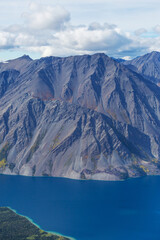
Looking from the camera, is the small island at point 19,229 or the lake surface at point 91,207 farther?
the lake surface at point 91,207

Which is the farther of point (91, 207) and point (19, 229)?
point (91, 207)

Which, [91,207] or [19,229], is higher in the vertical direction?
[19,229]

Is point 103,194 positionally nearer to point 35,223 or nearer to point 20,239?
point 35,223

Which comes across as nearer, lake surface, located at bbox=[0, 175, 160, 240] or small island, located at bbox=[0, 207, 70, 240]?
small island, located at bbox=[0, 207, 70, 240]
